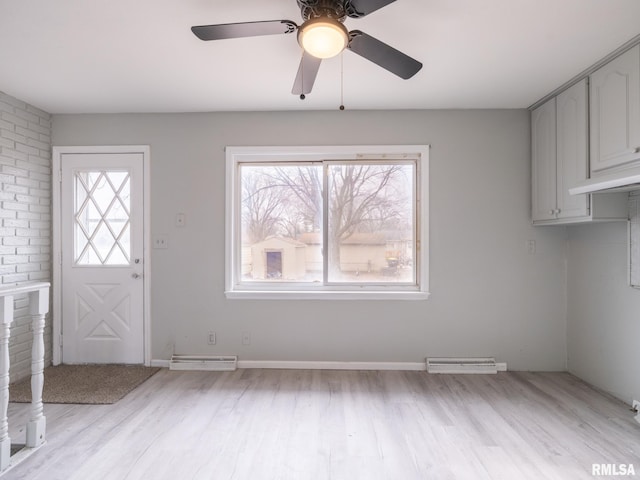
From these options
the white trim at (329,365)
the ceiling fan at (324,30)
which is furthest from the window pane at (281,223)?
the ceiling fan at (324,30)

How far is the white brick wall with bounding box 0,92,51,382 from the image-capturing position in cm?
290

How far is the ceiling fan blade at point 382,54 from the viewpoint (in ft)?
5.31

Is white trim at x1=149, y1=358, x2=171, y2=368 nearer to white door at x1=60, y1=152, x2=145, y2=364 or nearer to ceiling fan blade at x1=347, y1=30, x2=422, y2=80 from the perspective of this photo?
white door at x1=60, y1=152, x2=145, y2=364

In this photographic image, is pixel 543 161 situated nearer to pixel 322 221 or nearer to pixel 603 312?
pixel 603 312

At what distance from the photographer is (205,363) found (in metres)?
3.23

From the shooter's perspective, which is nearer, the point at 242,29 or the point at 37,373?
the point at 242,29

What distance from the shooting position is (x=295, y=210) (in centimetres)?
335

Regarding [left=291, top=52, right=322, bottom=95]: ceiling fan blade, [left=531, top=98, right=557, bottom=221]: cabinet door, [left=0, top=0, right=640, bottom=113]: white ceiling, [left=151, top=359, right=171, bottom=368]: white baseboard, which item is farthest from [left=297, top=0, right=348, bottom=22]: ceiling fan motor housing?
[left=151, top=359, right=171, bottom=368]: white baseboard

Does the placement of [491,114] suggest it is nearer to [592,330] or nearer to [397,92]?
[397,92]

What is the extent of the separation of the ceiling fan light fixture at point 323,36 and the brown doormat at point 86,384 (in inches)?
111

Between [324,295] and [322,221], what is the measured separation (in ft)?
2.34

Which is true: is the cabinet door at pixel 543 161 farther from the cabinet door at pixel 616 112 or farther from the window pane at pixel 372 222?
the window pane at pixel 372 222

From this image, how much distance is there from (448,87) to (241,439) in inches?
117

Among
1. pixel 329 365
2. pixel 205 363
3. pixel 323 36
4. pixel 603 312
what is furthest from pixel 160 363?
pixel 603 312
